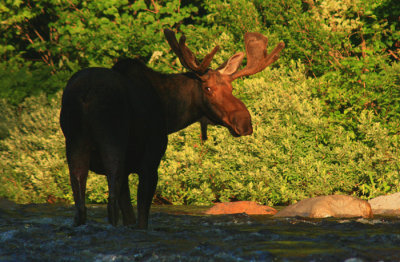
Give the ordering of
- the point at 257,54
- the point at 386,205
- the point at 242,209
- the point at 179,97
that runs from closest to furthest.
→ the point at 179,97, the point at 257,54, the point at 386,205, the point at 242,209

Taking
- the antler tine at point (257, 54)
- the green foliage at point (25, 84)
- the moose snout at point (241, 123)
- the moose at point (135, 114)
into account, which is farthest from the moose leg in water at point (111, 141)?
A: the green foliage at point (25, 84)

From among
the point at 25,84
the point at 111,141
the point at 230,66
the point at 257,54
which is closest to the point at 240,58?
the point at 230,66

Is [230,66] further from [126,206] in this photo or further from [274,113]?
[274,113]

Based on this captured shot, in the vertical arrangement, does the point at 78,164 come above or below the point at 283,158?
below

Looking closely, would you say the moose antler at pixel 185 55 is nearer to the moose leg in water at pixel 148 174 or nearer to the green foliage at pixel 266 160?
the moose leg in water at pixel 148 174

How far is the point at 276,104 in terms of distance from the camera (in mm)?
13922

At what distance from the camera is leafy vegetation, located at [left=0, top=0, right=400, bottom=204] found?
13.2 m

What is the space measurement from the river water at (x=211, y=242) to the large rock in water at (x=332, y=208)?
34.2 inches

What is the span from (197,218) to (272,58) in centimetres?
317

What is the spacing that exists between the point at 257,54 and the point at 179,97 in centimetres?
161

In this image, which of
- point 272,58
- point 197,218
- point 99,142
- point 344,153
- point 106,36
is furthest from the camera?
point 106,36

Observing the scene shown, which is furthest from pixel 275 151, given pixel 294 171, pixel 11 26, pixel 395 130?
pixel 11 26

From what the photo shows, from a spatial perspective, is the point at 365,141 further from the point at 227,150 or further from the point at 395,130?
the point at 227,150

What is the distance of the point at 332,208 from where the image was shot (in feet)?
34.7
